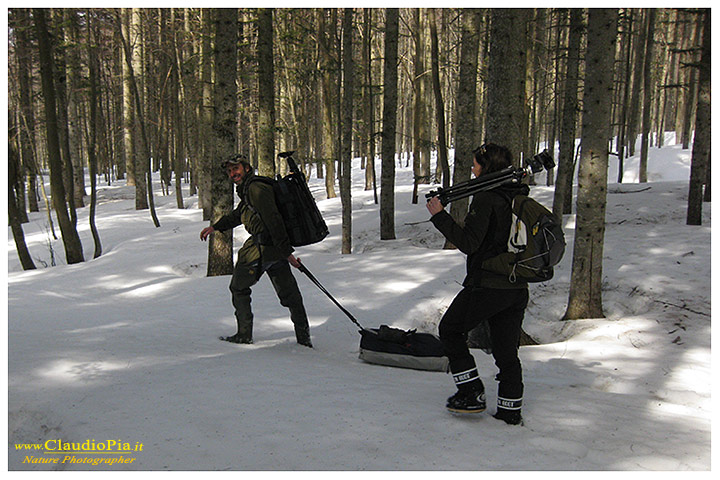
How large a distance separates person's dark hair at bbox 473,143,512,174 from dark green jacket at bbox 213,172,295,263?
7.17ft

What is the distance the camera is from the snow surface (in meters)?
3.12

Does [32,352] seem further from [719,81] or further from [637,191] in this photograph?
[637,191]

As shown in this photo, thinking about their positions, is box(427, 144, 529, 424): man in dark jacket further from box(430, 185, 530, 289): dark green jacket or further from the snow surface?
the snow surface

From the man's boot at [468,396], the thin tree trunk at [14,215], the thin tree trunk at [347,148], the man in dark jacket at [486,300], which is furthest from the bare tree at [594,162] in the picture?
the thin tree trunk at [14,215]

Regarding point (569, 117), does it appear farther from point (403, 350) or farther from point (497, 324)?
point (497, 324)

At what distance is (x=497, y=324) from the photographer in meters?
3.62

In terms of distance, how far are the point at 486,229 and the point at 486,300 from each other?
498 millimetres

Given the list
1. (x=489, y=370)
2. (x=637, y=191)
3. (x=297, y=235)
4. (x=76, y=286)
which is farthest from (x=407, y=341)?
(x=637, y=191)

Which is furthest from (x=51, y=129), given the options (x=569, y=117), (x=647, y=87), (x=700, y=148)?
(x=647, y=87)

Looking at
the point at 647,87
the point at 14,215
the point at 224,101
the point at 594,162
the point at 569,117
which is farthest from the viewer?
the point at 647,87

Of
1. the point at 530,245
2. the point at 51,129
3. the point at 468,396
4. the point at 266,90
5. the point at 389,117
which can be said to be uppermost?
the point at 266,90

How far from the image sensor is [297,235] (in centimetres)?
519

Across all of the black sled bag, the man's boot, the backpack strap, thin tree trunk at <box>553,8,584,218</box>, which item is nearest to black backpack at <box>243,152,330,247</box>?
the backpack strap
